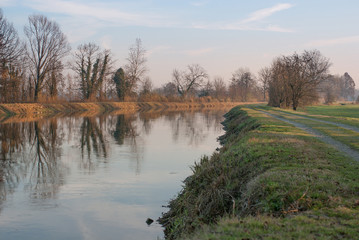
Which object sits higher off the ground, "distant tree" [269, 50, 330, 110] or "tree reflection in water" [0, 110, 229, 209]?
"distant tree" [269, 50, 330, 110]

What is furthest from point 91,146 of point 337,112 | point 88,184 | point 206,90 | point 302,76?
point 206,90

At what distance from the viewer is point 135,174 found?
13227 mm

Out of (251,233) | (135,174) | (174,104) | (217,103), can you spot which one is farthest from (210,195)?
(217,103)

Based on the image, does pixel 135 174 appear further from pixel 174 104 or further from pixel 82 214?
pixel 174 104

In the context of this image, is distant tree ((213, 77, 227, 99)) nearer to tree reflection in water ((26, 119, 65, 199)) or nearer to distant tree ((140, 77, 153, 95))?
distant tree ((140, 77, 153, 95))

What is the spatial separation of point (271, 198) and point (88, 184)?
6878mm

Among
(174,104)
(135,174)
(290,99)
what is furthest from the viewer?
(174,104)

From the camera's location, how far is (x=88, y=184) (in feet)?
38.5

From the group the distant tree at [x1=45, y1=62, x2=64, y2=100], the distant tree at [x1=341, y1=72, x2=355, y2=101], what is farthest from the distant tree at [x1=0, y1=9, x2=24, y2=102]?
the distant tree at [x1=341, y1=72, x2=355, y2=101]

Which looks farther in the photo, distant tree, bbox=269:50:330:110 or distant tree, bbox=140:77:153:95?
distant tree, bbox=140:77:153:95

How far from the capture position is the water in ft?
26.8

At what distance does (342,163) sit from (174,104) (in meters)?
68.7

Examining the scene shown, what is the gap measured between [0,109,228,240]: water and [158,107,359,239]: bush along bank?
1078 mm

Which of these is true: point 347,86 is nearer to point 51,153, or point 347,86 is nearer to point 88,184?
point 51,153
